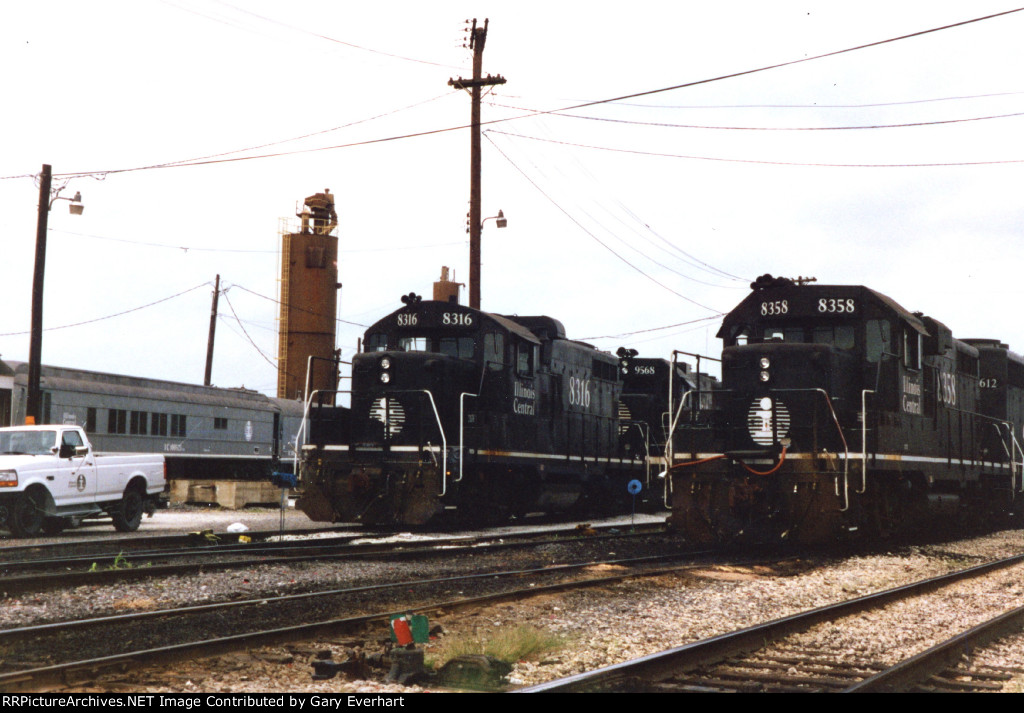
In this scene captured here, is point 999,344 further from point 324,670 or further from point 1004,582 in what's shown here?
point 324,670

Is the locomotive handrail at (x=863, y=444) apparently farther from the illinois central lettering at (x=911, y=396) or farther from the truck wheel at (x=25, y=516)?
the truck wheel at (x=25, y=516)

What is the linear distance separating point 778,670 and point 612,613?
101 inches

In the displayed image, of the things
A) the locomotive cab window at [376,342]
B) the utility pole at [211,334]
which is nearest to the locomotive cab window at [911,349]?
the locomotive cab window at [376,342]

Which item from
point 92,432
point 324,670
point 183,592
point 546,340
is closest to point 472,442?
point 546,340

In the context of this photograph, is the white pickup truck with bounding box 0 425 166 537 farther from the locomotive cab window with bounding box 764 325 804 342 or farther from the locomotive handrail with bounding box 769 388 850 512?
the locomotive handrail with bounding box 769 388 850 512

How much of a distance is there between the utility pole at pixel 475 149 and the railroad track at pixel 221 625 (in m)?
12.7

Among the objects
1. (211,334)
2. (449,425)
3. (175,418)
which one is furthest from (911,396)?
(211,334)

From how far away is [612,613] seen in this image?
9094mm

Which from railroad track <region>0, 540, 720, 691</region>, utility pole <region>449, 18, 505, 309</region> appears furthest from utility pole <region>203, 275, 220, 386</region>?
railroad track <region>0, 540, 720, 691</region>

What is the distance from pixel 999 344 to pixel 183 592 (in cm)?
1894

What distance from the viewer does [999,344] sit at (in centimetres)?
2252

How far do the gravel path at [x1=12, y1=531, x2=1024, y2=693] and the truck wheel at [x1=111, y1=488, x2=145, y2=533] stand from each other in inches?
304

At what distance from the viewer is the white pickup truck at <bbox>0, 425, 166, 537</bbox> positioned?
54.2ft
